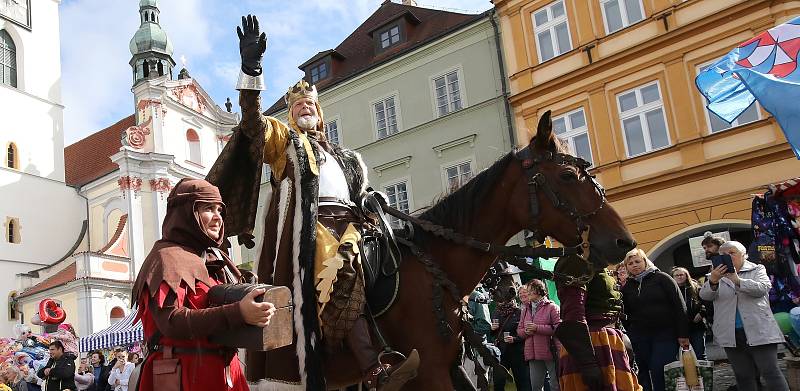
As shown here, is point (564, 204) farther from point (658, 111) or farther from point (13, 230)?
point (13, 230)

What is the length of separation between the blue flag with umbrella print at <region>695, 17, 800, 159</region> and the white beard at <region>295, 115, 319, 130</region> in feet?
19.2

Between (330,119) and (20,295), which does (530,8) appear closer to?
(330,119)

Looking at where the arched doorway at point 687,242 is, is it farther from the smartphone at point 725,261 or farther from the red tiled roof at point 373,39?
the smartphone at point 725,261

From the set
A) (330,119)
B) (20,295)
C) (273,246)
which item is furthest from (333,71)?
(273,246)

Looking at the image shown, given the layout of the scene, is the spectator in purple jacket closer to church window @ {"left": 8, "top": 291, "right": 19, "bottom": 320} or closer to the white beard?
the white beard

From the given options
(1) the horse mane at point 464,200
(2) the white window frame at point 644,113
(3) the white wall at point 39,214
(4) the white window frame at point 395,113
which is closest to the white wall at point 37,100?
(3) the white wall at point 39,214

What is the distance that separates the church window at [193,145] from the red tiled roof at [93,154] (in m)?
3.83

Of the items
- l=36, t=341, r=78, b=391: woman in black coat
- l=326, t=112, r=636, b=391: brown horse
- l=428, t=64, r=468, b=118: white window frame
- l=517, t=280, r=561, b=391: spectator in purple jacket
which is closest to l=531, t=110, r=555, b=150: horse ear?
l=326, t=112, r=636, b=391: brown horse

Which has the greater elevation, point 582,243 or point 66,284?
point 66,284

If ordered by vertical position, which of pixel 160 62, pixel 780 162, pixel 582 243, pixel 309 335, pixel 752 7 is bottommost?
pixel 309 335

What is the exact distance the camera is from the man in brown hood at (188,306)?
7.84ft

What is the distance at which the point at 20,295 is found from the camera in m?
30.3

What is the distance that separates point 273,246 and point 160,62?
36230 mm

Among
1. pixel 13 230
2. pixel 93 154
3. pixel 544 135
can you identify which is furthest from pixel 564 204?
pixel 93 154
